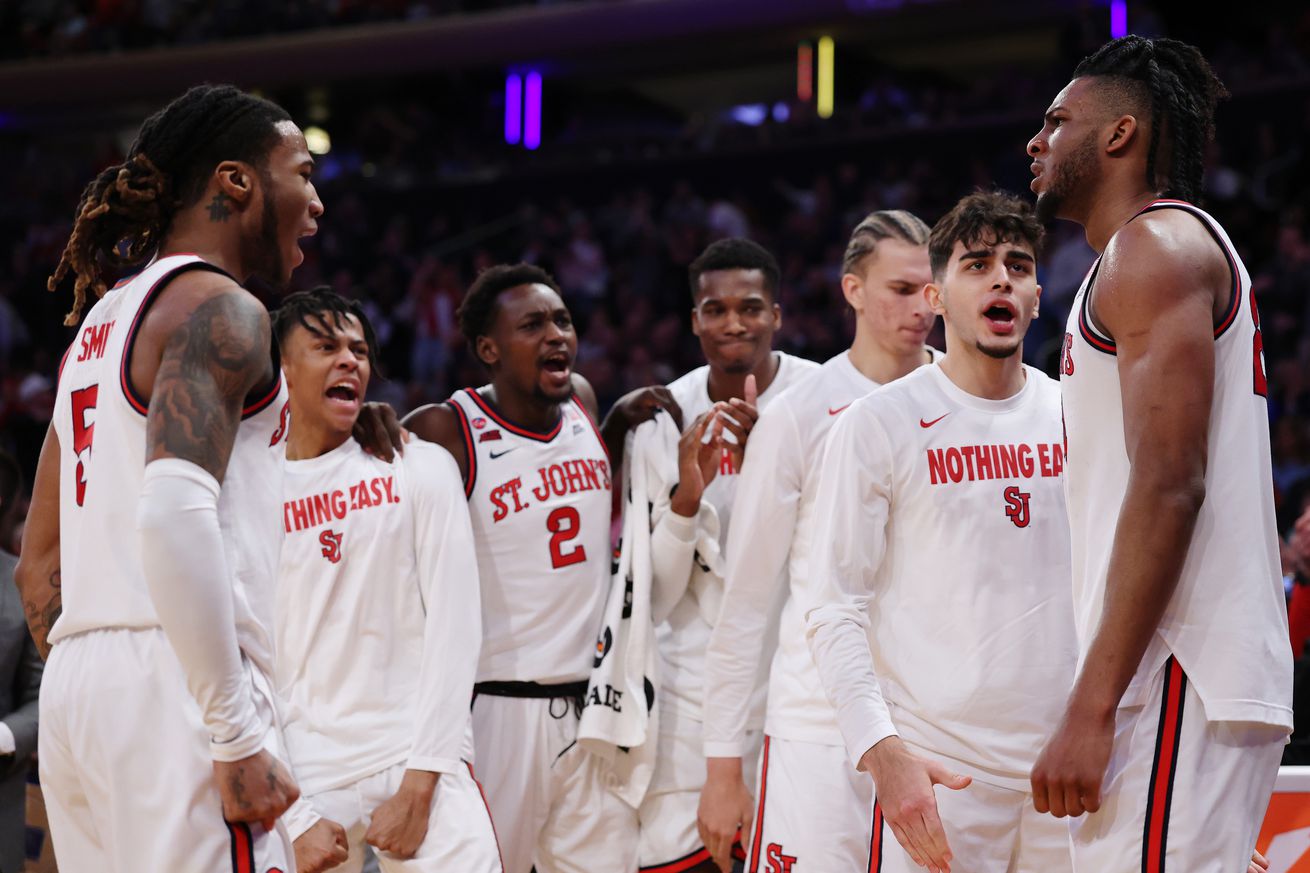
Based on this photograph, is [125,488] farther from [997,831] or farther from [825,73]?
[825,73]

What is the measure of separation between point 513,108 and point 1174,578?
657 inches

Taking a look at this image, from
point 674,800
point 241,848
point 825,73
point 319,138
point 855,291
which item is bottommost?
point 674,800

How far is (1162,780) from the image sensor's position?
2246mm

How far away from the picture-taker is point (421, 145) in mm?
17047

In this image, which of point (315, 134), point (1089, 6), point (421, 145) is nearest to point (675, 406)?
point (1089, 6)

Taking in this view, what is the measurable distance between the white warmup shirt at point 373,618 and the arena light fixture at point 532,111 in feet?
46.3

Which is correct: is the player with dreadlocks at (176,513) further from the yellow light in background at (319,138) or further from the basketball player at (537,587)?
the yellow light in background at (319,138)

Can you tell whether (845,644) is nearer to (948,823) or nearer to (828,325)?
(948,823)

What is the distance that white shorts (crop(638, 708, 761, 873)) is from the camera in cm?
442

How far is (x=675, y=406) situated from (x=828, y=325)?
21.8 ft

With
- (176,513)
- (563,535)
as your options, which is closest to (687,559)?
(563,535)

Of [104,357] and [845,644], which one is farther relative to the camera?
[845,644]

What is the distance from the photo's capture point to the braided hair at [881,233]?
4191 millimetres

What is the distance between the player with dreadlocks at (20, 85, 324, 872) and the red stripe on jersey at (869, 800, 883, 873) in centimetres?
139
